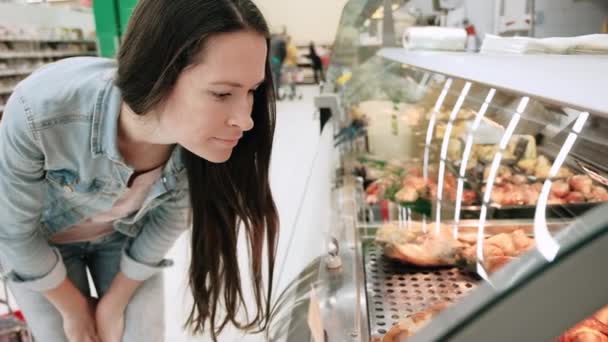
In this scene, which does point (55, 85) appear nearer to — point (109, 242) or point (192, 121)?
point (192, 121)

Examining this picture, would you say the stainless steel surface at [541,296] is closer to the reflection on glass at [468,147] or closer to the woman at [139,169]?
the woman at [139,169]

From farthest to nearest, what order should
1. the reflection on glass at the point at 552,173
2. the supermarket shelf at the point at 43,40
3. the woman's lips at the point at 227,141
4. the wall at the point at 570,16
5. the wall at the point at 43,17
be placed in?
the supermarket shelf at the point at 43,40 < the wall at the point at 43,17 < the wall at the point at 570,16 < the woman's lips at the point at 227,141 < the reflection on glass at the point at 552,173

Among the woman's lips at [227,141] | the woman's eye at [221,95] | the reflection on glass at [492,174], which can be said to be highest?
the woman's eye at [221,95]

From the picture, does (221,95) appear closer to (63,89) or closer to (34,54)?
(63,89)

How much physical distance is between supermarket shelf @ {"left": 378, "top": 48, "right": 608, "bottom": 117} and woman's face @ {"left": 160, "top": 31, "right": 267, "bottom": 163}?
49 centimetres

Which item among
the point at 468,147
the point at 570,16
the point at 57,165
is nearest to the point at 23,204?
the point at 57,165

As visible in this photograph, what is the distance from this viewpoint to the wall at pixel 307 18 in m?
15.2

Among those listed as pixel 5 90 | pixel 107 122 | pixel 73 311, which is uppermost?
pixel 107 122

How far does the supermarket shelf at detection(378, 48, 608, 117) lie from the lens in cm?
67

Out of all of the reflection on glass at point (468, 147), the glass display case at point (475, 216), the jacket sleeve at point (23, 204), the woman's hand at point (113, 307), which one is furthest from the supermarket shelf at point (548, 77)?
the woman's hand at point (113, 307)

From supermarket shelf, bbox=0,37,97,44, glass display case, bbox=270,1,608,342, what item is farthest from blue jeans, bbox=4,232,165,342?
supermarket shelf, bbox=0,37,97,44

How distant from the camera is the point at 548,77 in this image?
84 centimetres

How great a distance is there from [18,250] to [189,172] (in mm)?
511

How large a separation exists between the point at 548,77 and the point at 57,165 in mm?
1142
